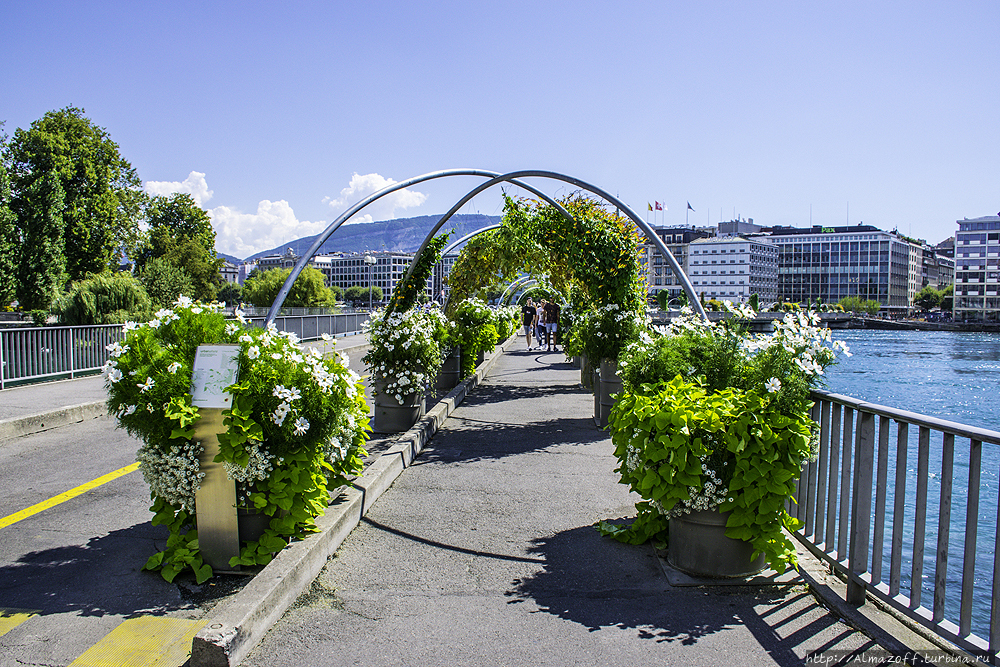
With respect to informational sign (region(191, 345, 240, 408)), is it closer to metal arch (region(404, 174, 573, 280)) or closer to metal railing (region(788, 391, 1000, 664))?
metal railing (region(788, 391, 1000, 664))

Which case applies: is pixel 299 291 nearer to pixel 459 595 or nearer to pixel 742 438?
pixel 459 595

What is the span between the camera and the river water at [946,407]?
723cm

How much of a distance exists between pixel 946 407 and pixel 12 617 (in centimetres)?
3135

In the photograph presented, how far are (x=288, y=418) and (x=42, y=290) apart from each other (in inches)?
1677

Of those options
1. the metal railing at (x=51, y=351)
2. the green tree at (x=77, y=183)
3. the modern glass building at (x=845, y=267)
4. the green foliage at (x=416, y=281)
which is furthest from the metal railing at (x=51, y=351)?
the modern glass building at (x=845, y=267)

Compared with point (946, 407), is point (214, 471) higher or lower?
higher

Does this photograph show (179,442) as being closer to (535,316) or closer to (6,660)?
(6,660)

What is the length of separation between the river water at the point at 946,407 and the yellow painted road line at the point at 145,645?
4.09 meters

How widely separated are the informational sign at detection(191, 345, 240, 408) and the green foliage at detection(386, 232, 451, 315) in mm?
5905

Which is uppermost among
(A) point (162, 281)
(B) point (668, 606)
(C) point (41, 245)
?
(C) point (41, 245)

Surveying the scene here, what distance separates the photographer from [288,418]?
168 inches

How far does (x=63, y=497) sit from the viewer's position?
20.6 feet

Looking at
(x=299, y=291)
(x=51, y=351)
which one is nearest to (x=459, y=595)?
(x=51, y=351)

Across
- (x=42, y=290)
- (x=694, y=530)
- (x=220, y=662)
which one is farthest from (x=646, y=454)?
(x=42, y=290)
